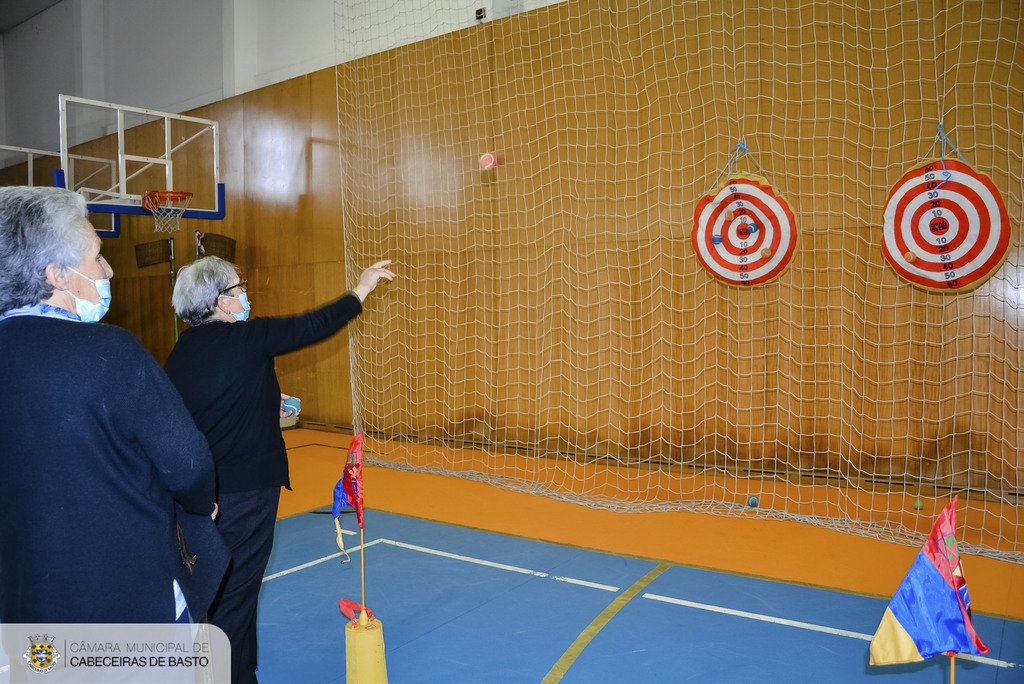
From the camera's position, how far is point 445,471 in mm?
5676

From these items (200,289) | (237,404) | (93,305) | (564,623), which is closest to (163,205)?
(200,289)

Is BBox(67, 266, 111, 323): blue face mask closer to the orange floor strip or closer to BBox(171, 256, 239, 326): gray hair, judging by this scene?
BBox(171, 256, 239, 326): gray hair

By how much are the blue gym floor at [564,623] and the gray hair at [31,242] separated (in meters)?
1.76

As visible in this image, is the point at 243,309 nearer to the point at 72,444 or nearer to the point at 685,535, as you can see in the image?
the point at 72,444

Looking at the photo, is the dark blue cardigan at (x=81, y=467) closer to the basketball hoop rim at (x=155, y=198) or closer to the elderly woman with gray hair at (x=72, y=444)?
the elderly woman with gray hair at (x=72, y=444)

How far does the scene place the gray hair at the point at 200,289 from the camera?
208cm

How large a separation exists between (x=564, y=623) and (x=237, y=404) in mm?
1617

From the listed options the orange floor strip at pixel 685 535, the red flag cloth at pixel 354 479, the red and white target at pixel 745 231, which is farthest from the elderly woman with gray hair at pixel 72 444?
the red and white target at pixel 745 231

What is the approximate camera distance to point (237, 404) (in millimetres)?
2021

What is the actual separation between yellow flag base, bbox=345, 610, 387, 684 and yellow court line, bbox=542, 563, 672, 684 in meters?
0.59

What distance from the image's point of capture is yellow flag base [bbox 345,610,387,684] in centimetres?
215

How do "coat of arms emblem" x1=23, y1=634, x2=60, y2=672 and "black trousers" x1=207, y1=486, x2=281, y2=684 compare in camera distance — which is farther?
"black trousers" x1=207, y1=486, x2=281, y2=684

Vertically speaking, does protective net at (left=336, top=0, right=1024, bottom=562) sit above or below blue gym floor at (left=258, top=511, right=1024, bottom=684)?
above

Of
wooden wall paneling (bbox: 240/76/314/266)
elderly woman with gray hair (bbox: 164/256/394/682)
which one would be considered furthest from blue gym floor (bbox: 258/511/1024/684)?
wooden wall paneling (bbox: 240/76/314/266)
